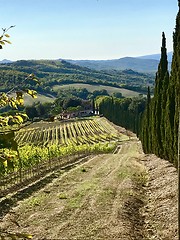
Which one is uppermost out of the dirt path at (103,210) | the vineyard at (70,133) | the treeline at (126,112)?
the dirt path at (103,210)

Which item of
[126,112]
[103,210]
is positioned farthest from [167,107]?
[126,112]

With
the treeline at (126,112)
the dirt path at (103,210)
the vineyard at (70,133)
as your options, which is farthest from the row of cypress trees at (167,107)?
the treeline at (126,112)

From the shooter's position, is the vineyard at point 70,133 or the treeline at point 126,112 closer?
the vineyard at point 70,133

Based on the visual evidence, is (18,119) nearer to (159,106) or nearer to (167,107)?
(167,107)

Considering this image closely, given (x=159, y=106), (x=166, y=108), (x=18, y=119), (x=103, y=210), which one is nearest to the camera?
(x=18, y=119)

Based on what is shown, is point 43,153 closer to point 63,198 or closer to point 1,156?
point 63,198

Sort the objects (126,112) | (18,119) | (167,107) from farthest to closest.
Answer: (126,112) → (167,107) → (18,119)

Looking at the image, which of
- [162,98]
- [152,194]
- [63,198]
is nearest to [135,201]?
[152,194]

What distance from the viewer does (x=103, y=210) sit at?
49.0 feet

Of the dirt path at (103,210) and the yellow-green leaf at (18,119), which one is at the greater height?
the yellow-green leaf at (18,119)

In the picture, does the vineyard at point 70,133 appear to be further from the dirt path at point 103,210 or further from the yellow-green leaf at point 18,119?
the yellow-green leaf at point 18,119

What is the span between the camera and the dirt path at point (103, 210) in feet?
41.0

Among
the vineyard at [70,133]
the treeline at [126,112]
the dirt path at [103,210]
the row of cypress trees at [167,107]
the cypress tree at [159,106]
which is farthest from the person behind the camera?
the treeline at [126,112]

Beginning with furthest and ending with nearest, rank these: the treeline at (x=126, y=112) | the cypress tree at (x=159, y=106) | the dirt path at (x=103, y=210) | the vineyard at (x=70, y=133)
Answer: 1. the treeline at (x=126, y=112)
2. the vineyard at (x=70, y=133)
3. the cypress tree at (x=159, y=106)
4. the dirt path at (x=103, y=210)
